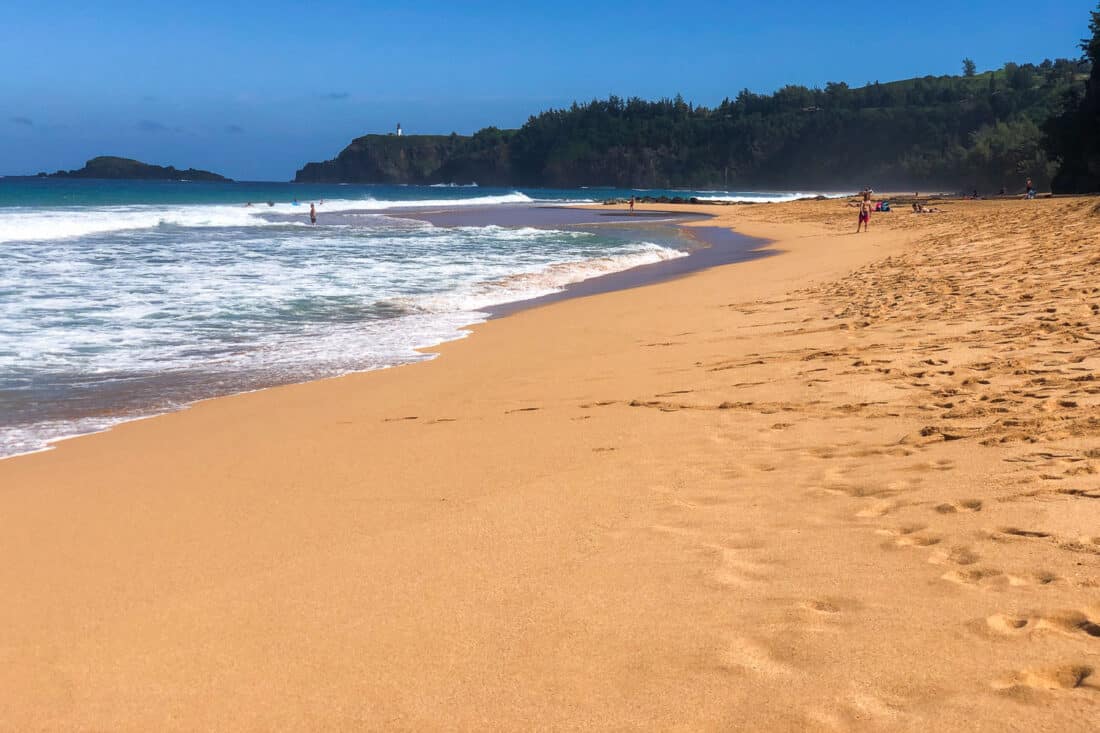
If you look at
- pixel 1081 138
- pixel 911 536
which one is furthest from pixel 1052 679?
pixel 1081 138

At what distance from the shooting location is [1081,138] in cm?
4906

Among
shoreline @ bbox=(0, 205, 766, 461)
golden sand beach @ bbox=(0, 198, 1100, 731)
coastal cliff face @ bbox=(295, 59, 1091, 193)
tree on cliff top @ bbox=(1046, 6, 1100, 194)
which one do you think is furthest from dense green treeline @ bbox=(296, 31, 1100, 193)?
golden sand beach @ bbox=(0, 198, 1100, 731)

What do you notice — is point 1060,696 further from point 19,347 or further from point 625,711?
point 19,347

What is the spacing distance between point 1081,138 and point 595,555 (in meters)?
57.1

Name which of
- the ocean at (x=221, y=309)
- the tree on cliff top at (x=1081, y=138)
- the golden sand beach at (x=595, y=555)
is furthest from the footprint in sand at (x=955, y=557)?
the tree on cliff top at (x=1081, y=138)

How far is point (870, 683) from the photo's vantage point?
2.18 metres

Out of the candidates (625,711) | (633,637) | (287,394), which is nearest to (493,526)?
(633,637)

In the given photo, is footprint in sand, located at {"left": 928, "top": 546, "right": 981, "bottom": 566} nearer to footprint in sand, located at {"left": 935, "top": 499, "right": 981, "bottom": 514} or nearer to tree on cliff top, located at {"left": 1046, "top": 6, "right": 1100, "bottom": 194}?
footprint in sand, located at {"left": 935, "top": 499, "right": 981, "bottom": 514}

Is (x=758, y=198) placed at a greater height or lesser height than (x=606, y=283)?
greater

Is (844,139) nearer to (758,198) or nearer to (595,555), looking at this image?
(758,198)

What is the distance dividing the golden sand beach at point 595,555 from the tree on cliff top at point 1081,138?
4962cm

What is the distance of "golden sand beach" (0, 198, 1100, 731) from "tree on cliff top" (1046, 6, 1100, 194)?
163 ft

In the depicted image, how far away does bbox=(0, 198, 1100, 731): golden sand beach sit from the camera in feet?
7.43

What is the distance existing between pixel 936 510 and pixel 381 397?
454cm
